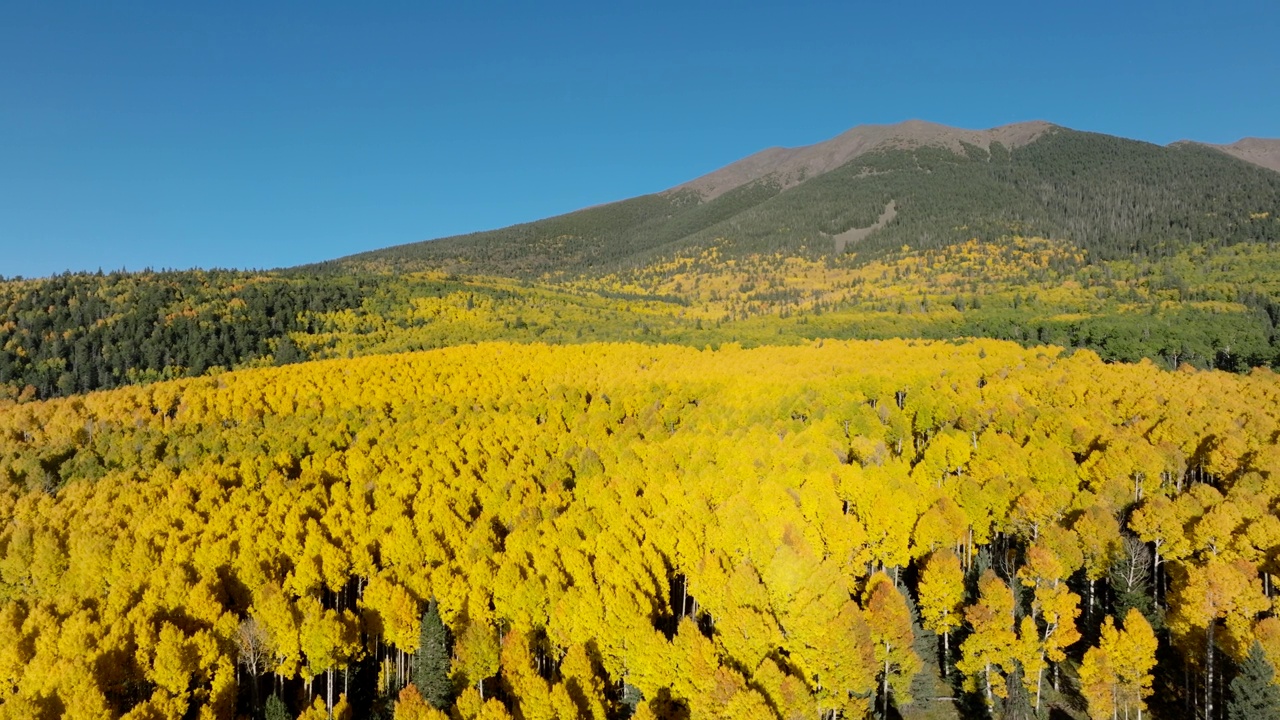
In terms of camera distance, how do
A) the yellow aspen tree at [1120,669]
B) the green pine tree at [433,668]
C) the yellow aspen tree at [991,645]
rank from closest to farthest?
1. the yellow aspen tree at [1120,669]
2. the green pine tree at [433,668]
3. the yellow aspen tree at [991,645]

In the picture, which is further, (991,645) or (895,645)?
(895,645)

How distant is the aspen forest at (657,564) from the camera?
132 ft

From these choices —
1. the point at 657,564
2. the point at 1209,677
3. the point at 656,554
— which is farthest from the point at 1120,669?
the point at 656,554

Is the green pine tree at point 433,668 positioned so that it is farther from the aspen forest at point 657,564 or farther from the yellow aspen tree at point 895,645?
the yellow aspen tree at point 895,645

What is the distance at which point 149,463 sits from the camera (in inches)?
3071

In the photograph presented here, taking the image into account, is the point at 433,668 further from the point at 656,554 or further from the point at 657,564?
the point at 656,554

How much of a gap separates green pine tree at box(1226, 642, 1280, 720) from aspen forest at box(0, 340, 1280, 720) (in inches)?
9.0

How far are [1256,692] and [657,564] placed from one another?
35811mm

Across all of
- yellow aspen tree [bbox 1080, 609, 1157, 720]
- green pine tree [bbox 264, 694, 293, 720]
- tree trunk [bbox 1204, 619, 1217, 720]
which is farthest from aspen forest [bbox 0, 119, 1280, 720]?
green pine tree [bbox 264, 694, 293, 720]

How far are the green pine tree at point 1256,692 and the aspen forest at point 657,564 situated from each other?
0.75 feet

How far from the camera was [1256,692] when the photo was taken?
116 feet

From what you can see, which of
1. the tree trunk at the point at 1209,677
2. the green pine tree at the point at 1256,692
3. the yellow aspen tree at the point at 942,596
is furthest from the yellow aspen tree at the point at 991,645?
the green pine tree at the point at 1256,692

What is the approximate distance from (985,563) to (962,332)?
140m

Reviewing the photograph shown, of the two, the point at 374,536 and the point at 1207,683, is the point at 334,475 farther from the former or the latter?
the point at 1207,683
